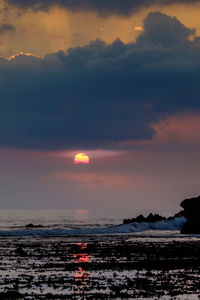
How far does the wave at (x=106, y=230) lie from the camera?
105238 millimetres

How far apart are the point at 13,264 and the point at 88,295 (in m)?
18.1

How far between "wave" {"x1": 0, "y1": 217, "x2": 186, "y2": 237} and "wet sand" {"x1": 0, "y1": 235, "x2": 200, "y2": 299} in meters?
51.6

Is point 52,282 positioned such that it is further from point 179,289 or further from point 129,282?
point 179,289

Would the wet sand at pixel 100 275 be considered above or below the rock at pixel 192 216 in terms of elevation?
below

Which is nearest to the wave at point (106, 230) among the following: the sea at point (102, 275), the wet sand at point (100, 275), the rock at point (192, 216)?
the rock at point (192, 216)

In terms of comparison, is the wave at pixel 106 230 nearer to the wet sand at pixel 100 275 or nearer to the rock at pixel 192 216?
the rock at pixel 192 216

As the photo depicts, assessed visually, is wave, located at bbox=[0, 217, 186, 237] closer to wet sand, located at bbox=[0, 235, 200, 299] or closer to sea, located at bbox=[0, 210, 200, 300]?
sea, located at bbox=[0, 210, 200, 300]

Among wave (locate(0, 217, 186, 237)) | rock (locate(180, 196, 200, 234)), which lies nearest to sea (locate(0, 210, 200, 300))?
rock (locate(180, 196, 200, 234))

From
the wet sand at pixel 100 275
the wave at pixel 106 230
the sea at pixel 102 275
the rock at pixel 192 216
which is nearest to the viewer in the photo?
the sea at pixel 102 275

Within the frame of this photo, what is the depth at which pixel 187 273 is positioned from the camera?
122 ft

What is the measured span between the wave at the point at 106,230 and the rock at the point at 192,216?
1614cm

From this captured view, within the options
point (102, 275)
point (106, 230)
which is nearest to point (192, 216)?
point (106, 230)

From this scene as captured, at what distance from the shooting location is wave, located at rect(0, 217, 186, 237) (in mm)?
105238

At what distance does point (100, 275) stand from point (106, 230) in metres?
85.6
